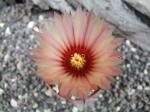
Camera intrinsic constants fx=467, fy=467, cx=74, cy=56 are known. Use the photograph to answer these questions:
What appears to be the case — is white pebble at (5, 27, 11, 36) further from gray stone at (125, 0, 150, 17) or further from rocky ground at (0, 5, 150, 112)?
gray stone at (125, 0, 150, 17)

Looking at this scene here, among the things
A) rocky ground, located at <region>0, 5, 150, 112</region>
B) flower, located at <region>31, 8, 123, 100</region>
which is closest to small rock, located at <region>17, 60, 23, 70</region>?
rocky ground, located at <region>0, 5, 150, 112</region>

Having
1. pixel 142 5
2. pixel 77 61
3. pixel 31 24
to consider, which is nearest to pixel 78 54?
pixel 77 61

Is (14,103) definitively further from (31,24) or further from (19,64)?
(31,24)

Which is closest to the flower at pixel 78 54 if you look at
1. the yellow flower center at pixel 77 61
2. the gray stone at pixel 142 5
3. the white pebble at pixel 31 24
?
the yellow flower center at pixel 77 61

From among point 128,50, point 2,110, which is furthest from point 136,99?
point 2,110

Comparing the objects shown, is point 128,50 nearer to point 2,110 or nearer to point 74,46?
point 74,46

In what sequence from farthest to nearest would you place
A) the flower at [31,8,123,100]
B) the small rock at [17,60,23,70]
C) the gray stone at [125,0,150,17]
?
the small rock at [17,60,23,70]
the gray stone at [125,0,150,17]
the flower at [31,8,123,100]

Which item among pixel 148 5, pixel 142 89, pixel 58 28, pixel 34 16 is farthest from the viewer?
pixel 34 16
